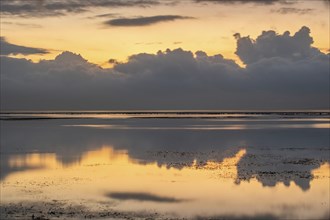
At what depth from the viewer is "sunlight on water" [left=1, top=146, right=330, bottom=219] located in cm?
2442

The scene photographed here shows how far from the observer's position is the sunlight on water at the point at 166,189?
80.1ft

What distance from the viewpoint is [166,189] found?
2972cm

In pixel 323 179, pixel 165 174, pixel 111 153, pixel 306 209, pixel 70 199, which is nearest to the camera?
pixel 306 209

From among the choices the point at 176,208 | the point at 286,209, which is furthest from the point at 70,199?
the point at 286,209

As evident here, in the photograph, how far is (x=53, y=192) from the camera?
1093 inches

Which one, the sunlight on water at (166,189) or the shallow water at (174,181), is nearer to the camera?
the shallow water at (174,181)

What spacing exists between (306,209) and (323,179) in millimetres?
9810

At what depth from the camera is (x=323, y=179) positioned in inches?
Answer: 1300

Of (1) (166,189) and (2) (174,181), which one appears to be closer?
(1) (166,189)

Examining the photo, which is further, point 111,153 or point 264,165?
point 111,153

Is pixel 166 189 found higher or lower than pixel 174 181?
lower

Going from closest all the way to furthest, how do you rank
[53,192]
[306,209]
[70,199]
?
[306,209], [70,199], [53,192]

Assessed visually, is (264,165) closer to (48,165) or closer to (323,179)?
(323,179)

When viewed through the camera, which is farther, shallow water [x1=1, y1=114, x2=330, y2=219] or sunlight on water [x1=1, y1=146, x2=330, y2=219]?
sunlight on water [x1=1, y1=146, x2=330, y2=219]
